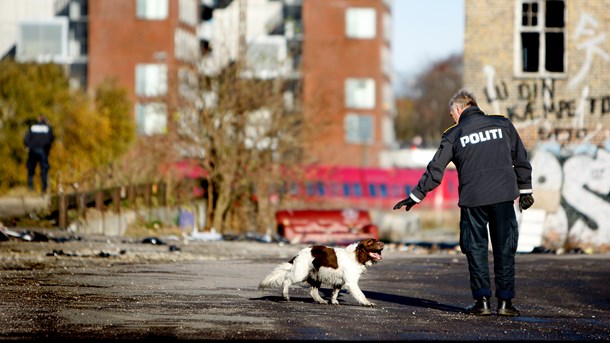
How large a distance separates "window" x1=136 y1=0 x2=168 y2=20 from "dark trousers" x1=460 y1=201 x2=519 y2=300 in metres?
66.6

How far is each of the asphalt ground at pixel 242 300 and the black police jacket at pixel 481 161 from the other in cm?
111

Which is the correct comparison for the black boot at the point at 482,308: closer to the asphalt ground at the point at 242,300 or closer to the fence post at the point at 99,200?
the asphalt ground at the point at 242,300

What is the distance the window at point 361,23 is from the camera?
79938 millimetres

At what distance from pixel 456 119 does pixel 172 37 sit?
215 feet

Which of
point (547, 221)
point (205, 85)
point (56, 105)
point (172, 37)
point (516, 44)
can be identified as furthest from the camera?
point (172, 37)

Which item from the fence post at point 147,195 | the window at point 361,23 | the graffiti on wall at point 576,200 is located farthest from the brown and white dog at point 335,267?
the window at point 361,23

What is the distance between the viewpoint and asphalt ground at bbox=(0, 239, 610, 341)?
10.9m

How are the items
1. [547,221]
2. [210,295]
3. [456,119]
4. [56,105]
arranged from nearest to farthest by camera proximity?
[456,119], [210,295], [547,221], [56,105]

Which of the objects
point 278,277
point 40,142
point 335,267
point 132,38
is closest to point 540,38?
point 40,142

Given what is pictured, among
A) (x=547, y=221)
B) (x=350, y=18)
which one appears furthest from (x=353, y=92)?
(x=547, y=221)

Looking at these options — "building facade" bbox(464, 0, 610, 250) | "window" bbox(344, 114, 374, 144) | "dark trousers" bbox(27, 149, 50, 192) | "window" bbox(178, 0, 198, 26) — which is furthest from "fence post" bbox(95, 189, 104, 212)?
"window" bbox(344, 114, 374, 144)

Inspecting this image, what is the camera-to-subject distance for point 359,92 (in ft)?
264

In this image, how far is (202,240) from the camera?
83.0 feet

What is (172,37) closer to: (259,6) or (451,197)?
(259,6)
